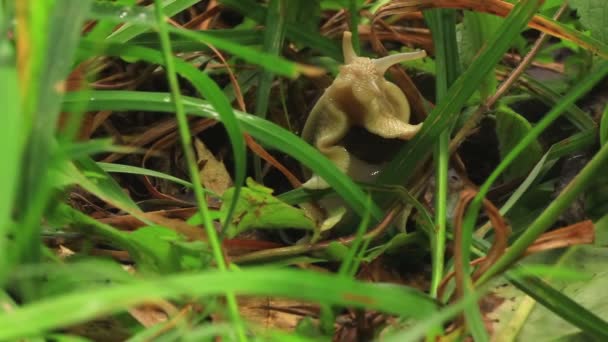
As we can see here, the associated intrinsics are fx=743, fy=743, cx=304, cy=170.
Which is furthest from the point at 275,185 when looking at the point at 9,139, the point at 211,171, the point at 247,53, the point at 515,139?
the point at 9,139

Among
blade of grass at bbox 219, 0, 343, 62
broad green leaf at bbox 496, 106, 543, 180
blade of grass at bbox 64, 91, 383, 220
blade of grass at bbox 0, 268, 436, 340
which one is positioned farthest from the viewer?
blade of grass at bbox 219, 0, 343, 62

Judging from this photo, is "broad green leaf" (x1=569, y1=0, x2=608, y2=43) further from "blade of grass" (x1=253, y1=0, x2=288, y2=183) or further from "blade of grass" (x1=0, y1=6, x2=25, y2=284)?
"blade of grass" (x1=0, y1=6, x2=25, y2=284)

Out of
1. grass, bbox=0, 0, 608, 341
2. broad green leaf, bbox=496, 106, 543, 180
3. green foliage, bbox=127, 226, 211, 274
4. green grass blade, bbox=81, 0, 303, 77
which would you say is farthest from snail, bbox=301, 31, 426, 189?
green grass blade, bbox=81, 0, 303, 77

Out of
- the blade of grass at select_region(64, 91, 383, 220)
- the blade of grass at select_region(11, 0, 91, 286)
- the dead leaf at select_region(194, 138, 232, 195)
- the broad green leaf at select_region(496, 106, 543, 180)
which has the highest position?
the blade of grass at select_region(11, 0, 91, 286)

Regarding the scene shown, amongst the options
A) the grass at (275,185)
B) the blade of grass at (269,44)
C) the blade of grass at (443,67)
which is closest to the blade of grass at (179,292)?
the grass at (275,185)

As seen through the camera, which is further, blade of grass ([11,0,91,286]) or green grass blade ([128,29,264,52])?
green grass blade ([128,29,264,52])

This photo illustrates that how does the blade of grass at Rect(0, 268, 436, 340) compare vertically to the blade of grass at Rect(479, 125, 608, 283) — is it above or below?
above

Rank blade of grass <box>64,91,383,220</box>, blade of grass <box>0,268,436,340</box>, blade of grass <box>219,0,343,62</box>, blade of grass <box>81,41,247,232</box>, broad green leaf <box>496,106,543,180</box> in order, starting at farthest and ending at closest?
blade of grass <box>219,0,343,62</box>, broad green leaf <box>496,106,543,180</box>, blade of grass <box>64,91,383,220</box>, blade of grass <box>81,41,247,232</box>, blade of grass <box>0,268,436,340</box>
